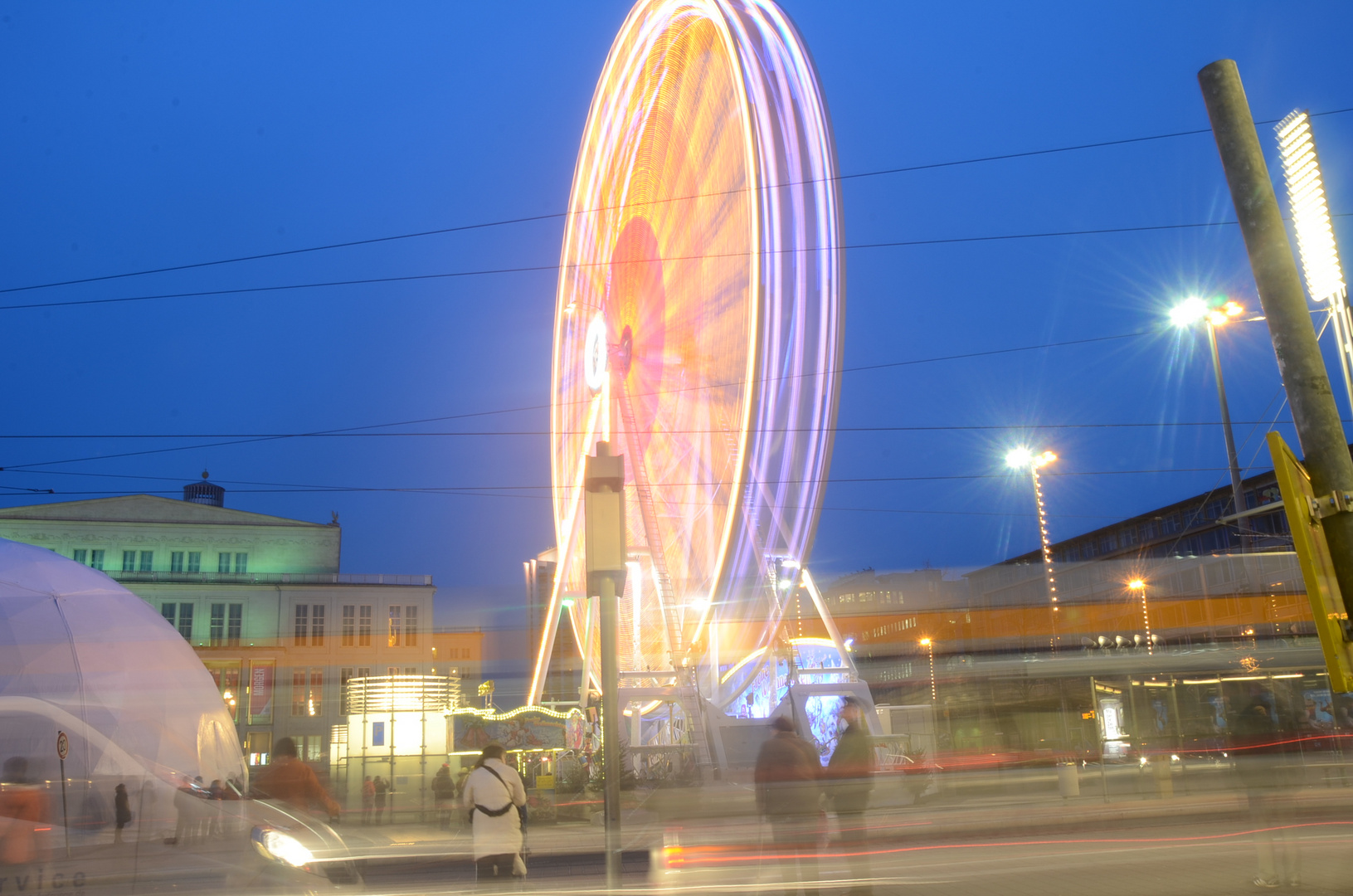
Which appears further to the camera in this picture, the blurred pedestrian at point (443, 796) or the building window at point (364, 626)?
the building window at point (364, 626)

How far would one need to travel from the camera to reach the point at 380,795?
22.5 meters

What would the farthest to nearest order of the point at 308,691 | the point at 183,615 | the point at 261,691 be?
the point at 183,615 → the point at 308,691 → the point at 261,691

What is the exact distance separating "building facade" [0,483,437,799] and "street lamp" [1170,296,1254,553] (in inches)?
1783

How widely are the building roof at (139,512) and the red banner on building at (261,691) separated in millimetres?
9827

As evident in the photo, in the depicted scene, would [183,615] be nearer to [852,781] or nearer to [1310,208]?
[852,781]

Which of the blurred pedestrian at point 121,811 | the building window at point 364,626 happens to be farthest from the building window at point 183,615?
the blurred pedestrian at point 121,811

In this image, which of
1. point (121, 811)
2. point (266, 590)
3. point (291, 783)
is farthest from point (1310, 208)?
point (266, 590)

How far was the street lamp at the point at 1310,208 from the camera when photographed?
5184mm

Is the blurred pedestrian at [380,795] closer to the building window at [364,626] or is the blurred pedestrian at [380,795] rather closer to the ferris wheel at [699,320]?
the ferris wheel at [699,320]

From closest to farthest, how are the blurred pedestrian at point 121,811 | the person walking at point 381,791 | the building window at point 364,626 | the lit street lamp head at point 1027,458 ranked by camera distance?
the blurred pedestrian at point 121,811, the person walking at point 381,791, the lit street lamp head at point 1027,458, the building window at point 364,626

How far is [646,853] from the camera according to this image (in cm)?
1206

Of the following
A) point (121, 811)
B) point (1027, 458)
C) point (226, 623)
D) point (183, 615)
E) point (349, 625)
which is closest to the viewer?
→ point (121, 811)

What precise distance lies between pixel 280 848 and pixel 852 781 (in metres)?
4.02

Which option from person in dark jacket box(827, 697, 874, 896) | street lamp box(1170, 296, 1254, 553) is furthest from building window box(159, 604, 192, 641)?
person in dark jacket box(827, 697, 874, 896)
